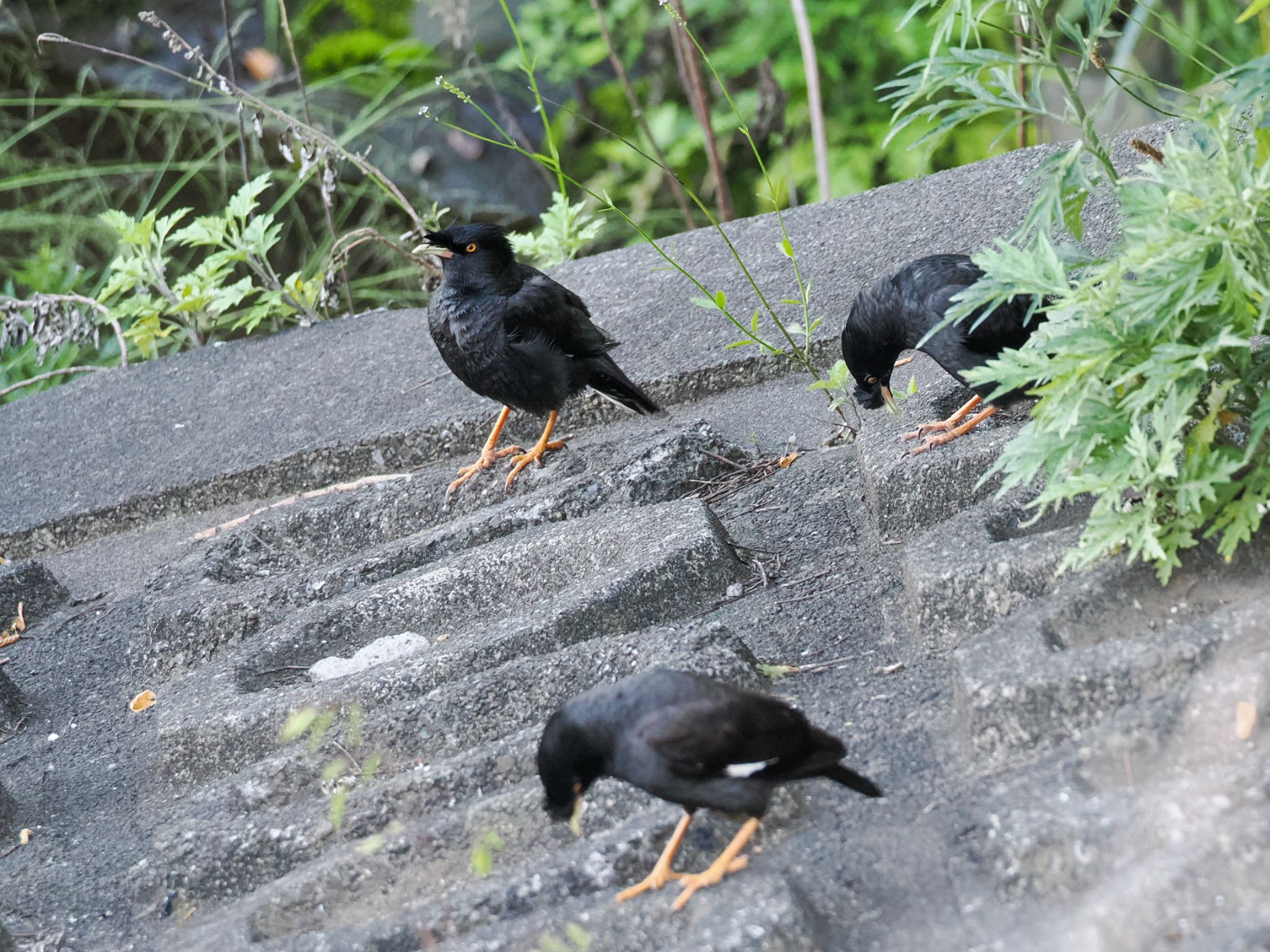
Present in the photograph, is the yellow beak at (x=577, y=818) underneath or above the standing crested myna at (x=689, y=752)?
underneath

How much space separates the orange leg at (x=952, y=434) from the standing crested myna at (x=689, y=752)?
1.08 metres

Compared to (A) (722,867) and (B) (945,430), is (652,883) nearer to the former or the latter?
(A) (722,867)

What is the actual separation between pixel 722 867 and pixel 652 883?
12 centimetres

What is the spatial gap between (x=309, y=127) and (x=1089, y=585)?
3642 mm

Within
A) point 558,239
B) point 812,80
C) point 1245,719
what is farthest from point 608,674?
point 558,239

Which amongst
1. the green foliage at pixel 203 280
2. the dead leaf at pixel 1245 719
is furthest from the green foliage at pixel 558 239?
the dead leaf at pixel 1245 719

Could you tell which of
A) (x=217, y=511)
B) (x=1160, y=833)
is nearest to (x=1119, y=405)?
(x=1160, y=833)

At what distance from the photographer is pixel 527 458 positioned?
12.9 ft

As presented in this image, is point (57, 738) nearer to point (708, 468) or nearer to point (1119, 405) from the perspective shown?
point (708, 468)

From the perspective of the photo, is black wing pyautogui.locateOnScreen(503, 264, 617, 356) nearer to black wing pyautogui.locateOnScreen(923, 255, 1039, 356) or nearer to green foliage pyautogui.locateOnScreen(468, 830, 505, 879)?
black wing pyautogui.locateOnScreen(923, 255, 1039, 356)

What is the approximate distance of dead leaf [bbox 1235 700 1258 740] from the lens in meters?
1.92

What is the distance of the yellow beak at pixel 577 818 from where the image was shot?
7.39 ft

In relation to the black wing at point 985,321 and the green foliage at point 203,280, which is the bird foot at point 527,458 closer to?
the black wing at point 985,321

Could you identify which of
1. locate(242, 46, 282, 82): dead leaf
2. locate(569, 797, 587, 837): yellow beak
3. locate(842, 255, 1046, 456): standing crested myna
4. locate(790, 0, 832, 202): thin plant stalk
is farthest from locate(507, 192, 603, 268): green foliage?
locate(242, 46, 282, 82): dead leaf
